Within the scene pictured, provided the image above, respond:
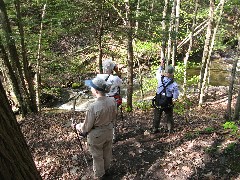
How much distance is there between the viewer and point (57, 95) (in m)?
20.1

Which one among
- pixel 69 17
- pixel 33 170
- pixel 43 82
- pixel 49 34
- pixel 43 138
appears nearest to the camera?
pixel 33 170

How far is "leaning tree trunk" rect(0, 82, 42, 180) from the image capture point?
2.22 m

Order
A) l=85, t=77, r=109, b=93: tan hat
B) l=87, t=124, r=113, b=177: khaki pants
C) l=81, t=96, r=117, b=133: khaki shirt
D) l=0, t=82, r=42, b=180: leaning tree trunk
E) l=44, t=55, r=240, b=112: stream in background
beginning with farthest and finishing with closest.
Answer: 1. l=44, t=55, r=240, b=112: stream in background
2. l=87, t=124, r=113, b=177: khaki pants
3. l=81, t=96, r=117, b=133: khaki shirt
4. l=85, t=77, r=109, b=93: tan hat
5. l=0, t=82, r=42, b=180: leaning tree trunk

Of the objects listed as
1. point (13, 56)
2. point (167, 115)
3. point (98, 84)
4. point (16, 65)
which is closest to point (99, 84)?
point (98, 84)

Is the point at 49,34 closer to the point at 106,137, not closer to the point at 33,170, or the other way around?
the point at 106,137

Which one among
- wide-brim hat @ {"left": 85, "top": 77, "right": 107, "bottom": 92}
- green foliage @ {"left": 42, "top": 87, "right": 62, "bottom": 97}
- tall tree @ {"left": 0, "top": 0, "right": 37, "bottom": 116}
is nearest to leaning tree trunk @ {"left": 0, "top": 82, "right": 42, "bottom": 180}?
wide-brim hat @ {"left": 85, "top": 77, "right": 107, "bottom": 92}

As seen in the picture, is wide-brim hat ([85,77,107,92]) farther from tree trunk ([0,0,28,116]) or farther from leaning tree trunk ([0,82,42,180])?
tree trunk ([0,0,28,116])

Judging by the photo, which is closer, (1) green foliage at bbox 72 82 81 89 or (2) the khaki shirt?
(2) the khaki shirt

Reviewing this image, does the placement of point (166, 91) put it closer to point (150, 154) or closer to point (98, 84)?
point (150, 154)

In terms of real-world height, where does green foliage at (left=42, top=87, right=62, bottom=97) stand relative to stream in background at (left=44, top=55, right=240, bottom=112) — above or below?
above

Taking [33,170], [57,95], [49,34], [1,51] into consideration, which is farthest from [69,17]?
[57,95]

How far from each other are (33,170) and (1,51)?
329 inches

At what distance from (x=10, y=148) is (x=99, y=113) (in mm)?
2519

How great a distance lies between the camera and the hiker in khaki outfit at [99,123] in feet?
15.4
